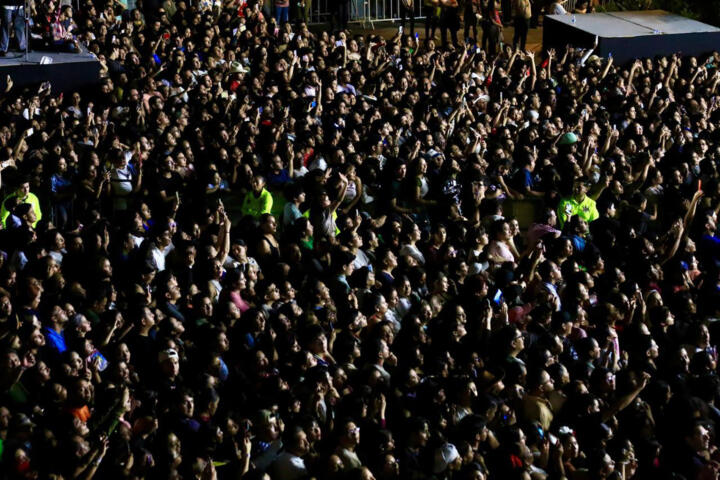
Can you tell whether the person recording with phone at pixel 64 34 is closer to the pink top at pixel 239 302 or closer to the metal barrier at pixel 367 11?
the metal barrier at pixel 367 11

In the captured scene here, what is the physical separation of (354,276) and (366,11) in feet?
50.8

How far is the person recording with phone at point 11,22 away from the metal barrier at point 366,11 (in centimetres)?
903

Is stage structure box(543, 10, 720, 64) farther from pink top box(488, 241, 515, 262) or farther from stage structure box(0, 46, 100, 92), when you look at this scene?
pink top box(488, 241, 515, 262)

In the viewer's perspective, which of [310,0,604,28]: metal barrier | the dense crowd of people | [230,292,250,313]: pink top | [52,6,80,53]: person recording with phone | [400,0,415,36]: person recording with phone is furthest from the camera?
[310,0,604,28]: metal barrier

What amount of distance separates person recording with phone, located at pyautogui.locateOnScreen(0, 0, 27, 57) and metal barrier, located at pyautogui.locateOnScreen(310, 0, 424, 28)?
903 cm

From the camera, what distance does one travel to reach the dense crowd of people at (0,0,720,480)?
9016 millimetres

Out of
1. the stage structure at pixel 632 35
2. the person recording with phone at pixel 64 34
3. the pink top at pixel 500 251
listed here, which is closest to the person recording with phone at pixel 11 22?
the person recording with phone at pixel 64 34

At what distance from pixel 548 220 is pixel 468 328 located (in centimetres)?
274

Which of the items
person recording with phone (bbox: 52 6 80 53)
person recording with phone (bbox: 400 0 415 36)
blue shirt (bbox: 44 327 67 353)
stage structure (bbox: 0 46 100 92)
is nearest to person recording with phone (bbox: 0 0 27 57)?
stage structure (bbox: 0 46 100 92)

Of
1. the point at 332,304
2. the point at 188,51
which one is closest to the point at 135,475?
the point at 332,304

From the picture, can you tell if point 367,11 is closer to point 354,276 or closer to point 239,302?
point 354,276

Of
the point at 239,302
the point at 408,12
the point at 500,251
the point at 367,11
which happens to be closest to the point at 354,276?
the point at 239,302

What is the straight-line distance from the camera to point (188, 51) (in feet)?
60.7

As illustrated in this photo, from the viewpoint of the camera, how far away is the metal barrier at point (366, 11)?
25.8m
